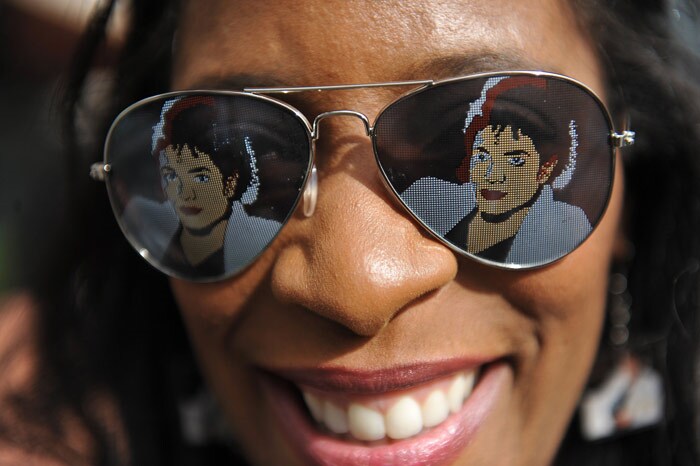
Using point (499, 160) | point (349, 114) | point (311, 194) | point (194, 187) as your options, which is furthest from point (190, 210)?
point (499, 160)

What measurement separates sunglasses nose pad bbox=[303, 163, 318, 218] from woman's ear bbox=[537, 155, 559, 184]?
41 cm

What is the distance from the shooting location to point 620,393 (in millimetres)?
1871

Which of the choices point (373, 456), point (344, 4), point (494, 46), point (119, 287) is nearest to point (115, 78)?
point (119, 287)

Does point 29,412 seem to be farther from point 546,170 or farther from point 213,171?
point 546,170

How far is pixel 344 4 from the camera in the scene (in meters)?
1.21

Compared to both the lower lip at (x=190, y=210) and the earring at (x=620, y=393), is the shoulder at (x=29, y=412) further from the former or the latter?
the earring at (x=620, y=393)

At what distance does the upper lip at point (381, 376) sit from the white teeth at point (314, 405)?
7 centimetres

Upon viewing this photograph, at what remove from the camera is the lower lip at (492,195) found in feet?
3.95

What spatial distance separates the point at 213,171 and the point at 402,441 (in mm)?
650

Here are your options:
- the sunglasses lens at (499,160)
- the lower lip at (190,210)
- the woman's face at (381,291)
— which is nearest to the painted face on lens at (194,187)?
the lower lip at (190,210)

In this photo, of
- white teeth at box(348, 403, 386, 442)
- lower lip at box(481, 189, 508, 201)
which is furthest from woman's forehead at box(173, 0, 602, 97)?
white teeth at box(348, 403, 386, 442)

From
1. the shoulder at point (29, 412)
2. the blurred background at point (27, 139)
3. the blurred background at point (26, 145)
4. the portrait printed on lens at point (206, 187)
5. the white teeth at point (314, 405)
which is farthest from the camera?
the blurred background at point (26, 145)

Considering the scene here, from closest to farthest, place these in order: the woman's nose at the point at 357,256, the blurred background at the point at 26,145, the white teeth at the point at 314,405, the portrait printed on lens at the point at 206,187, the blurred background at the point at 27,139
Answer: the woman's nose at the point at 357,256 < the portrait printed on lens at the point at 206,187 < the white teeth at the point at 314,405 < the blurred background at the point at 27,139 < the blurred background at the point at 26,145

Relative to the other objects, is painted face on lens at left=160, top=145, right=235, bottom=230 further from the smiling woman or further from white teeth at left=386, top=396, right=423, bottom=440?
white teeth at left=386, top=396, right=423, bottom=440
